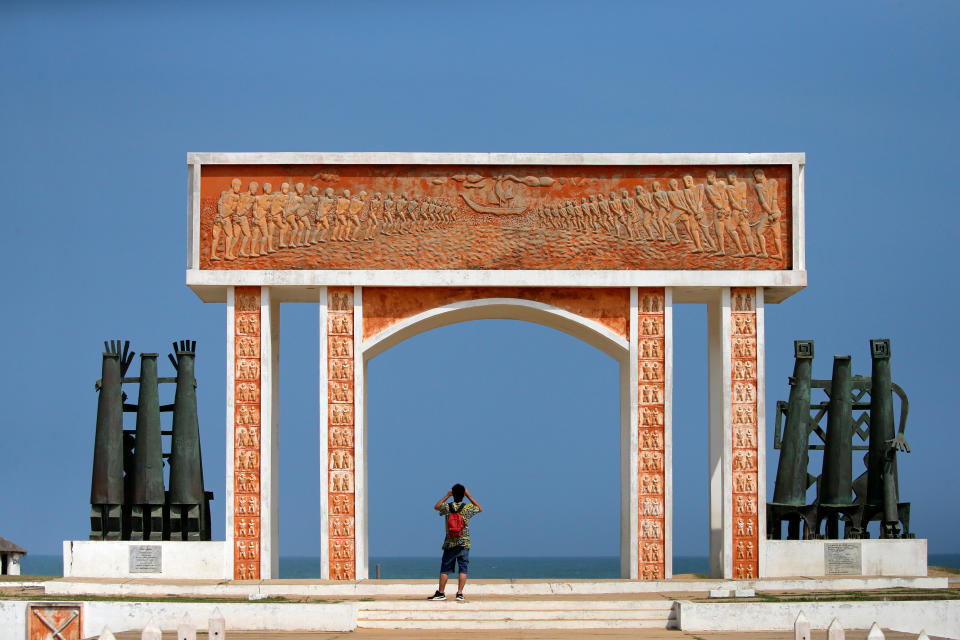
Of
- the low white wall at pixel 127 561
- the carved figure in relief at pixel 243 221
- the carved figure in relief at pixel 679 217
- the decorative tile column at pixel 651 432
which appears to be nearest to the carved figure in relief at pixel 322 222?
the carved figure in relief at pixel 243 221

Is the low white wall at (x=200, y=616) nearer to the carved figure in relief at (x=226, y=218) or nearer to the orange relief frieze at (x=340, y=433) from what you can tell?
→ the orange relief frieze at (x=340, y=433)

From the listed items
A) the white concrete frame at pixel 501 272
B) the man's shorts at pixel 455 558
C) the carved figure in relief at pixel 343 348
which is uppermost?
the white concrete frame at pixel 501 272

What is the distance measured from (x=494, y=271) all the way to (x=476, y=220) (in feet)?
2.64

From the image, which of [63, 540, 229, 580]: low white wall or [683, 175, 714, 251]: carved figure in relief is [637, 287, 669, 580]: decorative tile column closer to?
[683, 175, 714, 251]: carved figure in relief

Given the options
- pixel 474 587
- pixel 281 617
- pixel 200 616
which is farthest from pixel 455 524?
pixel 200 616

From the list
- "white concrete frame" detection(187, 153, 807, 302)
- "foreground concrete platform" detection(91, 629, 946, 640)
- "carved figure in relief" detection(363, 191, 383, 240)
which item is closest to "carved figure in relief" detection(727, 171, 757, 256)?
"white concrete frame" detection(187, 153, 807, 302)

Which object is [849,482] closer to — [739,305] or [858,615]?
[739,305]

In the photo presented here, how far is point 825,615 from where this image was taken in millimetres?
16578

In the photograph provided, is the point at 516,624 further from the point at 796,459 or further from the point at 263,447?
the point at 796,459

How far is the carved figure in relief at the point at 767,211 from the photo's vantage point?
827 inches

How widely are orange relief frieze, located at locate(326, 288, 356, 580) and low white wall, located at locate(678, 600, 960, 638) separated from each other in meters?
→ 5.78

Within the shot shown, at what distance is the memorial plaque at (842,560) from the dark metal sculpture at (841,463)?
659 millimetres

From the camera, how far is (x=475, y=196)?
21.0 metres

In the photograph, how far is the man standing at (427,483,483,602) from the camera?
1702 cm
